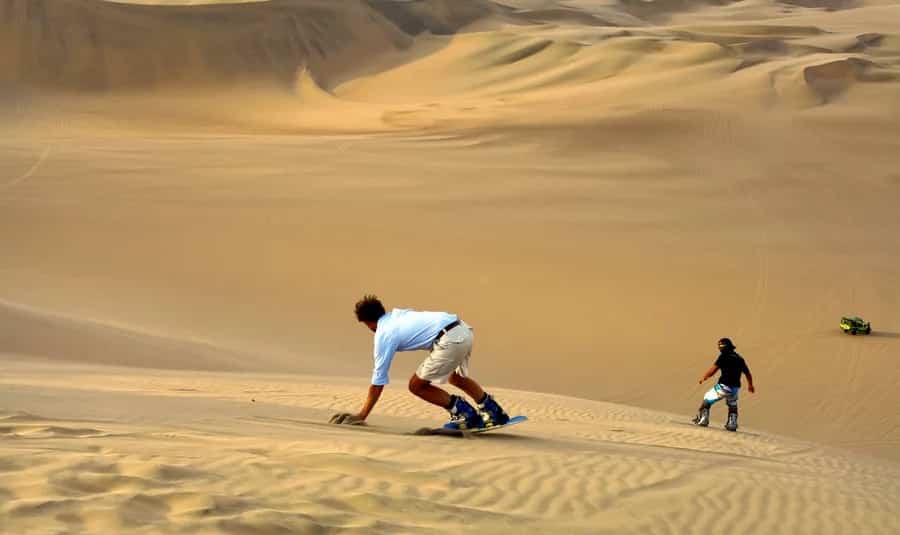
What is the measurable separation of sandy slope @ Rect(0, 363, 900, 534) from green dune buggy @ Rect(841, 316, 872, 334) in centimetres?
802

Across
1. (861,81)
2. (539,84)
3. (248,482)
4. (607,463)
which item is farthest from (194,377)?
(861,81)

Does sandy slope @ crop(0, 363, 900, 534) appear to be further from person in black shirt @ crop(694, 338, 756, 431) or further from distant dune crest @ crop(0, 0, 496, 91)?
distant dune crest @ crop(0, 0, 496, 91)

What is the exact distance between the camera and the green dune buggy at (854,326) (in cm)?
1816

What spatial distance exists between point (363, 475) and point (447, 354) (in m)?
1.58

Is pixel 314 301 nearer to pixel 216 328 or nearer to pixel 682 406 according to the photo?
pixel 216 328

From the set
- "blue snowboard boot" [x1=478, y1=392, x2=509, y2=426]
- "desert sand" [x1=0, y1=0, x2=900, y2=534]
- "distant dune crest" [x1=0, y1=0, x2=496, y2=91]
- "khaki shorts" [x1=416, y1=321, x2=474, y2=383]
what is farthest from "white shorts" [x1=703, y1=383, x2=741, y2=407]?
"distant dune crest" [x1=0, y1=0, x2=496, y2=91]

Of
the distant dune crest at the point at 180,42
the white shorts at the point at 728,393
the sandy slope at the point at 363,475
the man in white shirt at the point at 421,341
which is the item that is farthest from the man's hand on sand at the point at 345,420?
the distant dune crest at the point at 180,42

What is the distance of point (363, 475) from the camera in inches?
247

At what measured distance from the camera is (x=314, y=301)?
1900cm

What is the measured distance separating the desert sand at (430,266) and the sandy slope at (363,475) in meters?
0.03

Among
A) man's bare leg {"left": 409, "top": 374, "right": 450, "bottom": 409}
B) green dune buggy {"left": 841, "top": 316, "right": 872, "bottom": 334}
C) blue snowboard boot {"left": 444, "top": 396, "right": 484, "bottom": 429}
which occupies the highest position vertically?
man's bare leg {"left": 409, "top": 374, "right": 450, "bottom": 409}

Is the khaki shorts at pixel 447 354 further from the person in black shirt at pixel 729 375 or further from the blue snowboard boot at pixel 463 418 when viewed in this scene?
the person in black shirt at pixel 729 375

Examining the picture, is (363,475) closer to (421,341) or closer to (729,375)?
(421,341)

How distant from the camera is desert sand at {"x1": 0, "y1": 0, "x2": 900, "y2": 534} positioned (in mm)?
6551
